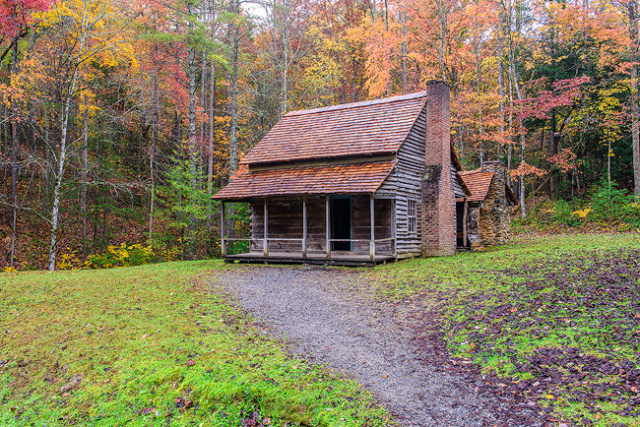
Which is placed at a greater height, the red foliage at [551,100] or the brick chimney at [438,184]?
the red foliage at [551,100]

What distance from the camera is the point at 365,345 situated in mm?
7074

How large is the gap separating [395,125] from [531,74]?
17.2 metres

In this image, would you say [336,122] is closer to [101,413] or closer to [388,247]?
[388,247]

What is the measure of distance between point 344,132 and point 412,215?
4.92 metres

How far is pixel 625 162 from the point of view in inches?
1033

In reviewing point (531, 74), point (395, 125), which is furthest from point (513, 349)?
point (531, 74)

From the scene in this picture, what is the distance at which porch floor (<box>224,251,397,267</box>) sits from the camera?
50.2 ft

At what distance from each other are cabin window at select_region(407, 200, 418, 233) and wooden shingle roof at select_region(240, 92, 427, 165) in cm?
294

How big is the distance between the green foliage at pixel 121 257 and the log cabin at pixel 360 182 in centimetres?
545

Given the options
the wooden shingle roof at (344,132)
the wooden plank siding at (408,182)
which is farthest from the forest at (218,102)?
the wooden plank siding at (408,182)

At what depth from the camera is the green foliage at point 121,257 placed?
792 inches

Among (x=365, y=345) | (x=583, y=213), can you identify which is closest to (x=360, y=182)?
(x=365, y=345)

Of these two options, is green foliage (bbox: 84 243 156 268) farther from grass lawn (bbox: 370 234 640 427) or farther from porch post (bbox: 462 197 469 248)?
porch post (bbox: 462 197 469 248)

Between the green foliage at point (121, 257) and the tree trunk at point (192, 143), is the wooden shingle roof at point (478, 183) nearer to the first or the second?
the tree trunk at point (192, 143)
